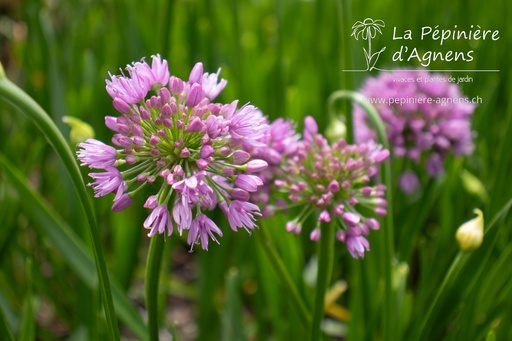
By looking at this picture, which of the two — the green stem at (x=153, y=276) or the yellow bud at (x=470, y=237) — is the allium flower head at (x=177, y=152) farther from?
the yellow bud at (x=470, y=237)

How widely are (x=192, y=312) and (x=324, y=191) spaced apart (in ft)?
4.03

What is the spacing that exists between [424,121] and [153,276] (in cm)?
89

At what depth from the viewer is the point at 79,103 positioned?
1729mm

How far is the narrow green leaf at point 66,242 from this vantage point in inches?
45.8

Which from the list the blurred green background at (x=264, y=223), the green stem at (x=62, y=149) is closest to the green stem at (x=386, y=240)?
the blurred green background at (x=264, y=223)

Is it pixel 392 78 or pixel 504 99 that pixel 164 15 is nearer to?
pixel 392 78

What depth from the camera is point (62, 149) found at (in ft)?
2.25

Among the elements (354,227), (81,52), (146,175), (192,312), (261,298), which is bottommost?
(192,312)

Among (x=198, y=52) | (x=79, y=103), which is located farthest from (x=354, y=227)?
(x=198, y=52)

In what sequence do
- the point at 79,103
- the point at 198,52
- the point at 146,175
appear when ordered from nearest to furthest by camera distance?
1. the point at 146,175
2. the point at 79,103
3. the point at 198,52

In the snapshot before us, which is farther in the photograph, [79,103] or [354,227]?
[79,103]
